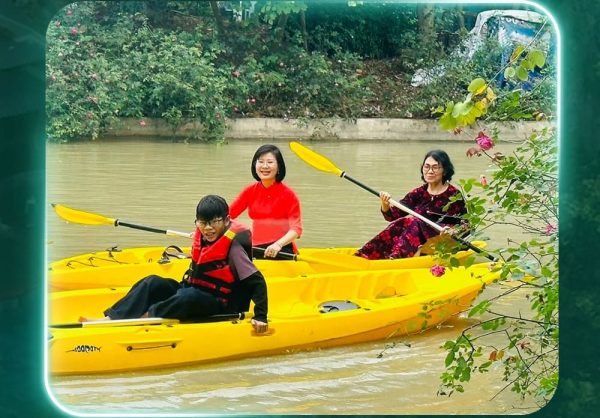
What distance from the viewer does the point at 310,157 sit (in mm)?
2449

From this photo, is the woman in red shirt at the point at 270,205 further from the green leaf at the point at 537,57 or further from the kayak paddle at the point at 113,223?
the green leaf at the point at 537,57

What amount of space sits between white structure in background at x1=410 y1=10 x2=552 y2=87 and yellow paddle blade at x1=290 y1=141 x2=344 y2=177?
0.36m

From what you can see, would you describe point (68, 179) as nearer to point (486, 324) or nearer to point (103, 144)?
point (103, 144)

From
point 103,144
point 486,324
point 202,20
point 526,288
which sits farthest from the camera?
point 526,288

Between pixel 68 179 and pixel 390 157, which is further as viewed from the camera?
pixel 390 157

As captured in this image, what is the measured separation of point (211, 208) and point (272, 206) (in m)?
0.26

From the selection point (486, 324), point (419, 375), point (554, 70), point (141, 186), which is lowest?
point (419, 375)

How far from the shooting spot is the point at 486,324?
2344 millimetres

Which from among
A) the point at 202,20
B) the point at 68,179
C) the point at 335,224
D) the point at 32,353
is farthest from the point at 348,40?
the point at 335,224

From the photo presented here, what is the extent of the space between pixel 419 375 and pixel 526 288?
373 millimetres

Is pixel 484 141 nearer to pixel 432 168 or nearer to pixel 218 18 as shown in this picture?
pixel 432 168

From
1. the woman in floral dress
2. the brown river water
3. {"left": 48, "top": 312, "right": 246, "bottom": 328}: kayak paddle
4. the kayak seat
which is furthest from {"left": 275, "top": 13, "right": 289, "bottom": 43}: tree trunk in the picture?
the kayak seat

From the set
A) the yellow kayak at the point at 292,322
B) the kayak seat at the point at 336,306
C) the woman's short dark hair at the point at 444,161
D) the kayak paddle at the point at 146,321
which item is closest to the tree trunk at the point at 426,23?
the woman's short dark hair at the point at 444,161

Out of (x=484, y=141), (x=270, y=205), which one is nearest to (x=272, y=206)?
(x=270, y=205)
